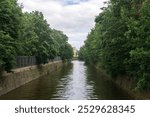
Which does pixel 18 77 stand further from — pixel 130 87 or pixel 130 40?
pixel 130 40

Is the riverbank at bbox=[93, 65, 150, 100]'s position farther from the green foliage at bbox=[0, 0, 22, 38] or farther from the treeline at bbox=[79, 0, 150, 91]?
the green foliage at bbox=[0, 0, 22, 38]

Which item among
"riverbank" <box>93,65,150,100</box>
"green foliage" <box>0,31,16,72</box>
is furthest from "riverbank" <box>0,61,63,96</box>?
"riverbank" <box>93,65,150,100</box>

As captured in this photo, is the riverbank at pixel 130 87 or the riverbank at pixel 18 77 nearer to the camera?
the riverbank at pixel 130 87

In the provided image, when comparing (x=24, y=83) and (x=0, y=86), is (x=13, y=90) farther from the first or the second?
(x=24, y=83)

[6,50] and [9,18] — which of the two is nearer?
[6,50]

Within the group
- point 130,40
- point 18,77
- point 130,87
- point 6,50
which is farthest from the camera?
point 18,77

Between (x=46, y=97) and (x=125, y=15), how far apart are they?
10.6 meters

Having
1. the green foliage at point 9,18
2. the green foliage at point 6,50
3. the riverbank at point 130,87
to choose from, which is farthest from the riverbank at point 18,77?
the riverbank at point 130,87

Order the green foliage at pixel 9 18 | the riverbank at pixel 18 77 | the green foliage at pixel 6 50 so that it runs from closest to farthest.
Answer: the green foliage at pixel 6 50
the green foliage at pixel 9 18
the riverbank at pixel 18 77

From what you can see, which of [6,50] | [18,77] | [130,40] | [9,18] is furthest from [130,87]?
[18,77]

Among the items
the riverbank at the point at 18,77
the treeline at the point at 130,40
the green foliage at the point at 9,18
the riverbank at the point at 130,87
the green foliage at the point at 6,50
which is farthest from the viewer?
the riverbank at the point at 18,77

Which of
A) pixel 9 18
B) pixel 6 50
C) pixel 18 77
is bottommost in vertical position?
pixel 18 77

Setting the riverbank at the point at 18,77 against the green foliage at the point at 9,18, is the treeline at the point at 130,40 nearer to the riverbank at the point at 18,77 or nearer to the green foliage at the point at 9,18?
the green foliage at the point at 9,18

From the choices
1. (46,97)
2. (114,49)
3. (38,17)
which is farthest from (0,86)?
(38,17)
